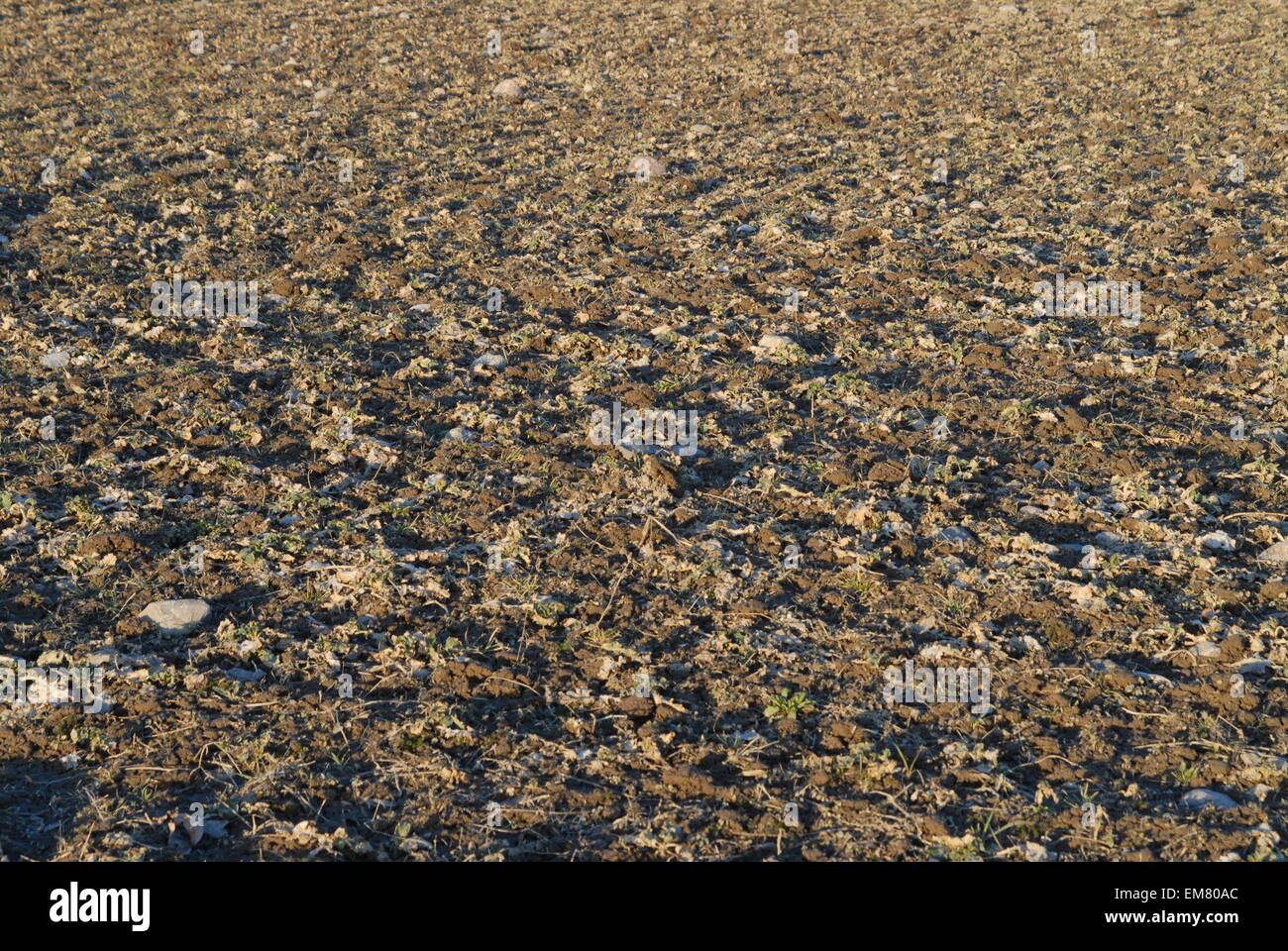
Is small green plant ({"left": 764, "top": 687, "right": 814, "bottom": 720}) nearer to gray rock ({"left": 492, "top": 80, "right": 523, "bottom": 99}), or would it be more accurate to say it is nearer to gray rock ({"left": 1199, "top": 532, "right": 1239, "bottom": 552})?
gray rock ({"left": 1199, "top": 532, "right": 1239, "bottom": 552})

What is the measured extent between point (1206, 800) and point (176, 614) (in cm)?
407

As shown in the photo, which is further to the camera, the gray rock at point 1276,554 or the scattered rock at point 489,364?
the scattered rock at point 489,364

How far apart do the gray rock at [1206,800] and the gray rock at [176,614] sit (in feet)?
12.8

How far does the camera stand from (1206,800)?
167 inches

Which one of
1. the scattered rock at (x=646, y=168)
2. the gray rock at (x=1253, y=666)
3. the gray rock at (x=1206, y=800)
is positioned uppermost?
the scattered rock at (x=646, y=168)

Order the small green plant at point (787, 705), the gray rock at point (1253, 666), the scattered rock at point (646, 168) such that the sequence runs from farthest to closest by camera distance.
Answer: the scattered rock at point (646, 168), the gray rock at point (1253, 666), the small green plant at point (787, 705)

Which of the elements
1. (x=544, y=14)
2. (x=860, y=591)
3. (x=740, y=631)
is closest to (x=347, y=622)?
(x=740, y=631)

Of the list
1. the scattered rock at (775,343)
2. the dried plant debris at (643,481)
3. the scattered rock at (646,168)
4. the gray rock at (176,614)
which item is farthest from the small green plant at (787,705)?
the scattered rock at (646,168)

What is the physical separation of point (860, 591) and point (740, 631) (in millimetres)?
642

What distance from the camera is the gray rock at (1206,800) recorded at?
422cm

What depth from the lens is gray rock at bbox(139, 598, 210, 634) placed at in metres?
5.14

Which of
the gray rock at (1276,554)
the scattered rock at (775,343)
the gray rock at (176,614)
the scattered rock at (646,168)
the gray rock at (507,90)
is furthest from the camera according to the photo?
the gray rock at (507,90)

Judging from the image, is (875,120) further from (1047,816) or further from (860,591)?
(1047,816)

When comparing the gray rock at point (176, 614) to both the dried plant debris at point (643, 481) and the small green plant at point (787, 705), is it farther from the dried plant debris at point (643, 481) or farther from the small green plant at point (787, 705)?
the small green plant at point (787, 705)
